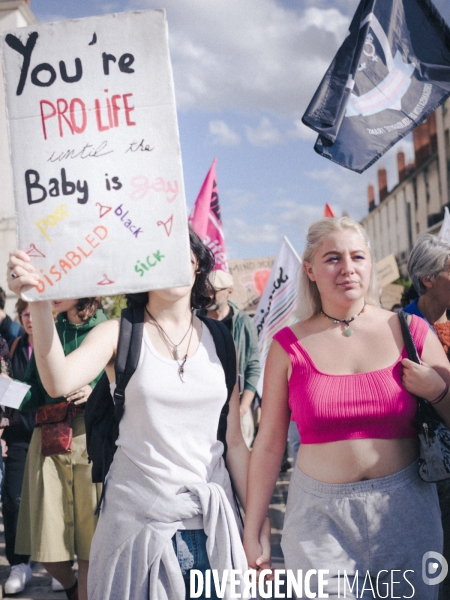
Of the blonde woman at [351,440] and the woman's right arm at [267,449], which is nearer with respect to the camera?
the blonde woman at [351,440]

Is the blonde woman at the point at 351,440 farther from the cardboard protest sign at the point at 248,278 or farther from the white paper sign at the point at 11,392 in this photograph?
the cardboard protest sign at the point at 248,278

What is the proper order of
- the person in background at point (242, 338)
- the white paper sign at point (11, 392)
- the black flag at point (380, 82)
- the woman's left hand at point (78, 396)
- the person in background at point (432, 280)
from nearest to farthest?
the white paper sign at point (11, 392)
the person in background at point (432, 280)
the woman's left hand at point (78, 396)
the black flag at point (380, 82)
the person in background at point (242, 338)

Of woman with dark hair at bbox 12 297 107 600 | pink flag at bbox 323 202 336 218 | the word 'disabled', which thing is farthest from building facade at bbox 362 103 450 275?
the word 'disabled'

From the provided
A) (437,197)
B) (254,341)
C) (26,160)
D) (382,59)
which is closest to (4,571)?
(254,341)

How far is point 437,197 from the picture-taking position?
37562 mm

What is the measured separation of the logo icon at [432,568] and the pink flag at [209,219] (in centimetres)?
572

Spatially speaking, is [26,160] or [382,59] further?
→ [382,59]

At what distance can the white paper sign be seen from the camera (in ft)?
10.3

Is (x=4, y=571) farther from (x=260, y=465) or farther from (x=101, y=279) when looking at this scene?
(x=101, y=279)

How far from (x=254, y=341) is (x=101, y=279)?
3698mm

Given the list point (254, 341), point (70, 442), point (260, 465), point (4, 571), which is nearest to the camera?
point (260, 465)

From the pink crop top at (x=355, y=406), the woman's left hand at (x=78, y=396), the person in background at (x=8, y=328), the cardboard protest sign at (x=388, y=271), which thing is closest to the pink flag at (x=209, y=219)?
the cardboard protest sign at (x=388, y=271)

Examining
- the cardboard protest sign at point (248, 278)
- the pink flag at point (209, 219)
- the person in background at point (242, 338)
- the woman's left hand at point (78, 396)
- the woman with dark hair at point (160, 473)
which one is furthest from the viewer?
the cardboard protest sign at point (248, 278)

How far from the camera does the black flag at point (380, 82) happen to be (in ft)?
12.3
